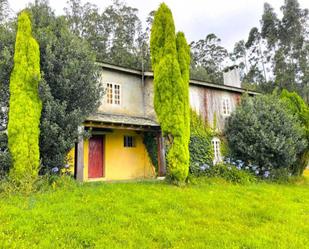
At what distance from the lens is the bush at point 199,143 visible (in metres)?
14.6

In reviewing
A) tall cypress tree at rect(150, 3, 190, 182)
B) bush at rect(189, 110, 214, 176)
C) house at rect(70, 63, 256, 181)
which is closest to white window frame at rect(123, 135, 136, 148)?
house at rect(70, 63, 256, 181)

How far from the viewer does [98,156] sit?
14164 millimetres

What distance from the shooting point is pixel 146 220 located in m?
6.32

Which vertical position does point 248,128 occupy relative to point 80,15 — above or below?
below

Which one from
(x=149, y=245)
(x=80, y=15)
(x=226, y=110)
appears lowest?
(x=149, y=245)

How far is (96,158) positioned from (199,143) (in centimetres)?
561

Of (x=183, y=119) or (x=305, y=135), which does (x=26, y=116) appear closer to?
(x=183, y=119)

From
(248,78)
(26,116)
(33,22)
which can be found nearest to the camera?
(26,116)

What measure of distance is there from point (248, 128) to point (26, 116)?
10.6 metres

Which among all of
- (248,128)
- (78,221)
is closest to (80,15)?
(248,128)

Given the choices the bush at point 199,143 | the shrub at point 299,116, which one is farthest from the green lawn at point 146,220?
the shrub at point 299,116

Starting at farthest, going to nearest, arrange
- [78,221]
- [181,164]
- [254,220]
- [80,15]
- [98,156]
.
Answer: [80,15], [98,156], [181,164], [254,220], [78,221]

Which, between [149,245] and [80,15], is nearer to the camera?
[149,245]

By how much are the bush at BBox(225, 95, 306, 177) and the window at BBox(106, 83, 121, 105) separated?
21.6 feet
